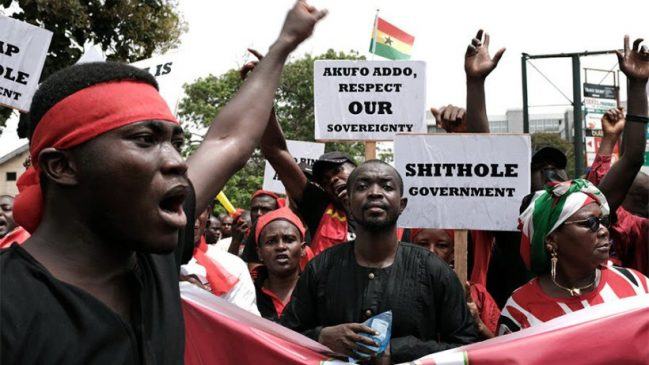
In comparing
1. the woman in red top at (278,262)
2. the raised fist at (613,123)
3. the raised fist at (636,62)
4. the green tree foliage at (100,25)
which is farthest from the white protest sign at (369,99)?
the green tree foliage at (100,25)

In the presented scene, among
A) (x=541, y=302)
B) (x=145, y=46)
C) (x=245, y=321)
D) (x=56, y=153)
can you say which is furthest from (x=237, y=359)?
(x=145, y=46)

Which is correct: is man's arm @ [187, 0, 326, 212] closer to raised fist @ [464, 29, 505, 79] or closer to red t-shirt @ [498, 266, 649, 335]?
red t-shirt @ [498, 266, 649, 335]

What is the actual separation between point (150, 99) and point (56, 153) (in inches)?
8.9

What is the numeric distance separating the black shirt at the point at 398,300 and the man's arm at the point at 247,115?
146 cm

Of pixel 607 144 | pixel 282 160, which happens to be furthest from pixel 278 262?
pixel 607 144

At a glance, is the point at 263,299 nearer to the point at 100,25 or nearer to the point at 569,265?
the point at 569,265

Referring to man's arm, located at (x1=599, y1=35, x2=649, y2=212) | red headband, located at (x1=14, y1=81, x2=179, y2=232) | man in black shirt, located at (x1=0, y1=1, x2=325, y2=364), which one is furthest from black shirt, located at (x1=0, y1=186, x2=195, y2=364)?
man's arm, located at (x1=599, y1=35, x2=649, y2=212)

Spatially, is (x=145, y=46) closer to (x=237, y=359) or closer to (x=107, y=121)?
(x=237, y=359)

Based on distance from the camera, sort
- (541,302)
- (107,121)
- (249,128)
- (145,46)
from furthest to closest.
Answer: (145,46) < (541,302) < (249,128) < (107,121)

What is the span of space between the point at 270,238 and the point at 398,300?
170 cm

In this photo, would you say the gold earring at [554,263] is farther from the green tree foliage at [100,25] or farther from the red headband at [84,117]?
the green tree foliage at [100,25]

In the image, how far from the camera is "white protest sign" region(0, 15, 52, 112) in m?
6.41

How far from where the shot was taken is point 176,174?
1.72 metres

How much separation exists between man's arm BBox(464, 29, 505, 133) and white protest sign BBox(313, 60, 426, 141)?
1.16 metres
